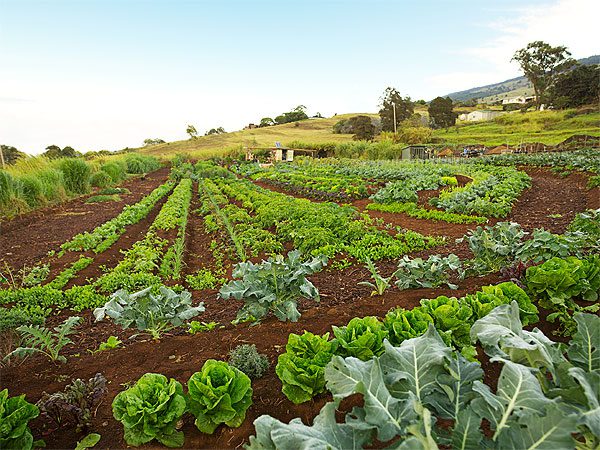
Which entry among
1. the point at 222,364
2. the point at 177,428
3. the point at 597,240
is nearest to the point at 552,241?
the point at 597,240

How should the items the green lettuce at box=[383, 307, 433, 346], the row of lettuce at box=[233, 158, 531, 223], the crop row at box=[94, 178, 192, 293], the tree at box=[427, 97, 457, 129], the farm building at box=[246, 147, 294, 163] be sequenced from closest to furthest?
the green lettuce at box=[383, 307, 433, 346]
the crop row at box=[94, 178, 192, 293]
the row of lettuce at box=[233, 158, 531, 223]
the farm building at box=[246, 147, 294, 163]
the tree at box=[427, 97, 457, 129]

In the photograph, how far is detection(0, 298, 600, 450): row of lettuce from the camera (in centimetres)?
129

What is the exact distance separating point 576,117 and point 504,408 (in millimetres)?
60352

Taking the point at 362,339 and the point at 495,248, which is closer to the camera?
the point at 362,339

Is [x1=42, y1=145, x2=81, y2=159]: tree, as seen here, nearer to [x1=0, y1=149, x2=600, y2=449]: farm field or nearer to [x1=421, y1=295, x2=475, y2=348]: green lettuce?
[x1=0, y1=149, x2=600, y2=449]: farm field

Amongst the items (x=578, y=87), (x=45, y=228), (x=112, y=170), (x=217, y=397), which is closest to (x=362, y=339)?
(x=217, y=397)

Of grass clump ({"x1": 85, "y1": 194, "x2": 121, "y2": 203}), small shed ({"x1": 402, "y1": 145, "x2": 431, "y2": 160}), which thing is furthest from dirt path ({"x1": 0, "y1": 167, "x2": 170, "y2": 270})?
small shed ({"x1": 402, "y1": 145, "x2": 431, "y2": 160})

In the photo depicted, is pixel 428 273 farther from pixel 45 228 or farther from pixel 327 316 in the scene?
pixel 45 228

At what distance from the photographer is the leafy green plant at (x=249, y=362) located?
2637mm

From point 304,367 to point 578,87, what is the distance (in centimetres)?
6703

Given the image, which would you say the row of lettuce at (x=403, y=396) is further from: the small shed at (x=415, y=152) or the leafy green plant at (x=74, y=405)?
the small shed at (x=415, y=152)

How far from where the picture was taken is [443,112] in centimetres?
6281

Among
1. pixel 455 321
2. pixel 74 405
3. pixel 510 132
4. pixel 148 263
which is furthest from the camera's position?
pixel 510 132

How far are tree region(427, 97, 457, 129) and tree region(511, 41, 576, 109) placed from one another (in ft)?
41.7
